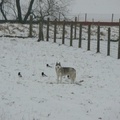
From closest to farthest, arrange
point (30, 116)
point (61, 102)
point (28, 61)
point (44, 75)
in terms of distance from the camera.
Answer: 1. point (30, 116)
2. point (61, 102)
3. point (44, 75)
4. point (28, 61)

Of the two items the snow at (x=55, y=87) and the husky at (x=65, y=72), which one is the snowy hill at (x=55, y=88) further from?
the husky at (x=65, y=72)

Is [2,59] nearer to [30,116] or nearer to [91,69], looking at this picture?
[91,69]

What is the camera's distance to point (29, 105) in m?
9.28

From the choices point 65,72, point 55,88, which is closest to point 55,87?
point 55,88

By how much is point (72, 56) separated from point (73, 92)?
8.58 m

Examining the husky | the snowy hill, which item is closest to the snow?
the snowy hill

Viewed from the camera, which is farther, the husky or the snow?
the husky

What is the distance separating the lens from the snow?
887 cm

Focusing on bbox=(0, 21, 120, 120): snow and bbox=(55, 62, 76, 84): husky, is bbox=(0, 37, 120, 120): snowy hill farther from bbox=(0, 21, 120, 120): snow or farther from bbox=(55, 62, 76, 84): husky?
bbox=(55, 62, 76, 84): husky

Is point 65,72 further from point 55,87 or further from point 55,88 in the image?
point 55,88

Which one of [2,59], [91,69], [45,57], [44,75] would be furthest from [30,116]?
[45,57]

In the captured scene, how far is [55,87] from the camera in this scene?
12.0 meters

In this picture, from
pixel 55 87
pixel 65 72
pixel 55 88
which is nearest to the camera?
pixel 55 88

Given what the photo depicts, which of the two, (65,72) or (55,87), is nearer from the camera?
(55,87)
